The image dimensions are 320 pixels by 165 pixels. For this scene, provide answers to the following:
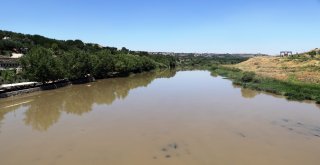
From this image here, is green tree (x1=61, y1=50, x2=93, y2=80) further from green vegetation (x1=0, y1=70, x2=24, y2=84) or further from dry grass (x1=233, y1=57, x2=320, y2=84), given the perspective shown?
dry grass (x1=233, y1=57, x2=320, y2=84)

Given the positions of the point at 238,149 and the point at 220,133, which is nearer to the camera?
the point at 238,149

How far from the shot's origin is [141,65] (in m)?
77.2

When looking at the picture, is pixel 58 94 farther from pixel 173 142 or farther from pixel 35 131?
pixel 173 142

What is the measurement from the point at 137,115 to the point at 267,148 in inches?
418

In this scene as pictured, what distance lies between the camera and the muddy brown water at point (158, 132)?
555 inches

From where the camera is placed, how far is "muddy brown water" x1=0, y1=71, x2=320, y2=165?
14102mm

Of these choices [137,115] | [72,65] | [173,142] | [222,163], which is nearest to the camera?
[222,163]

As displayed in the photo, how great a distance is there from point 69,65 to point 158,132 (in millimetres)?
30194

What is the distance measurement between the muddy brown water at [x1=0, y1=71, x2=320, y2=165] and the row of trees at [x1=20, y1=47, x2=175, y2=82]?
7.31 meters

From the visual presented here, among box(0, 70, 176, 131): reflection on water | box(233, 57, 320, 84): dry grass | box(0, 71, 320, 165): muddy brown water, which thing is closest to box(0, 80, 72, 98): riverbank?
box(0, 70, 176, 131): reflection on water

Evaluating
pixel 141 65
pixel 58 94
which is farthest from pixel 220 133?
pixel 141 65

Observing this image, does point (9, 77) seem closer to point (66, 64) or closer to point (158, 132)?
point (66, 64)

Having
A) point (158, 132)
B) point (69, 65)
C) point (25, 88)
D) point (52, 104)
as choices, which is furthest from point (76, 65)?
point (158, 132)

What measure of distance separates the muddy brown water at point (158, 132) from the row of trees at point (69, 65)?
731cm
